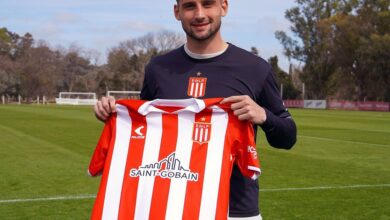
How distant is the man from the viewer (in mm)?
3291

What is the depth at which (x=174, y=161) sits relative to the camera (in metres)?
3.31

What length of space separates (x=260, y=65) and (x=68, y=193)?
697 cm

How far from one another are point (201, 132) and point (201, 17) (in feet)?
2.13

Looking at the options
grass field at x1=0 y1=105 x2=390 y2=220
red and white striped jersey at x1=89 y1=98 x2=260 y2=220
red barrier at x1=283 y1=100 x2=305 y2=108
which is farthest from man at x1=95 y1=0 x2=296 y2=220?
red barrier at x1=283 y1=100 x2=305 y2=108

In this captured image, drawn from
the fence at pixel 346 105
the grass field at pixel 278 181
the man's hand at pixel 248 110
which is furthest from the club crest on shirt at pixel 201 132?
the fence at pixel 346 105

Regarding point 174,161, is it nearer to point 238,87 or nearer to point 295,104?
point 238,87

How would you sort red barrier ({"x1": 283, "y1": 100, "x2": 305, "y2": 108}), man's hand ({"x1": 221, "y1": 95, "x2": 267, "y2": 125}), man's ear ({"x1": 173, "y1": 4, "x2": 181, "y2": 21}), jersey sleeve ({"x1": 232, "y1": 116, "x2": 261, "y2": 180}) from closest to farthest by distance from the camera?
man's hand ({"x1": 221, "y1": 95, "x2": 267, "y2": 125})
jersey sleeve ({"x1": 232, "y1": 116, "x2": 261, "y2": 180})
man's ear ({"x1": 173, "y1": 4, "x2": 181, "y2": 21})
red barrier ({"x1": 283, "y1": 100, "x2": 305, "y2": 108})

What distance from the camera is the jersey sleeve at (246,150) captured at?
322 cm

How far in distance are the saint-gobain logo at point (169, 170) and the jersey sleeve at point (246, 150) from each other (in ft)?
0.85

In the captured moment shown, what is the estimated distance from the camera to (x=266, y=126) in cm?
320

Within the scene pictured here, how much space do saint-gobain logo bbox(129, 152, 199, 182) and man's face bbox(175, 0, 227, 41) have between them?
2.29 ft

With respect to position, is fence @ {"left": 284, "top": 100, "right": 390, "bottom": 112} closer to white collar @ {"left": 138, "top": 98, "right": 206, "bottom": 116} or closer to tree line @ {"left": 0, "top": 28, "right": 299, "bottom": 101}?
tree line @ {"left": 0, "top": 28, "right": 299, "bottom": 101}

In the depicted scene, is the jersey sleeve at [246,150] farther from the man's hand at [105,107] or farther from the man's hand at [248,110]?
the man's hand at [105,107]

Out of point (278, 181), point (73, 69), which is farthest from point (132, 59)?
point (278, 181)
